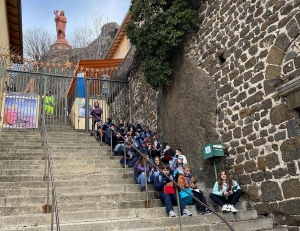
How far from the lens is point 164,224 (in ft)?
16.7

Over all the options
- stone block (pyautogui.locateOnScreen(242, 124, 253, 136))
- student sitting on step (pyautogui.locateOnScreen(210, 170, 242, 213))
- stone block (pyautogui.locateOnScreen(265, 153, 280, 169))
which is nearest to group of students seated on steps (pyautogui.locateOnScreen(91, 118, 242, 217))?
student sitting on step (pyautogui.locateOnScreen(210, 170, 242, 213))

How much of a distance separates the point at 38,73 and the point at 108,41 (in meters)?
16.8

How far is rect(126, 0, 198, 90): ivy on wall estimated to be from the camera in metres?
8.16

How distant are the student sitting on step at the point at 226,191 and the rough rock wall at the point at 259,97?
0.27m

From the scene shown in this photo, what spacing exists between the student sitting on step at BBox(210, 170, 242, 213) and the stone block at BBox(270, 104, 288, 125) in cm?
140

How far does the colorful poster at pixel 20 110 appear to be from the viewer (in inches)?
489

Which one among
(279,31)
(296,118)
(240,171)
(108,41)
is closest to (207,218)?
(240,171)

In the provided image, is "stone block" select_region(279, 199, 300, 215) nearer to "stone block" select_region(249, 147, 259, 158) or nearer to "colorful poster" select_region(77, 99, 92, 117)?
"stone block" select_region(249, 147, 259, 158)

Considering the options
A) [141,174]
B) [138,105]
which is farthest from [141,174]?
[138,105]

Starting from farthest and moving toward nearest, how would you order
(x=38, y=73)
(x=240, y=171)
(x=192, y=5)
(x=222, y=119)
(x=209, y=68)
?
(x=38, y=73), (x=192, y=5), (x=209, y=68), (x=222, y=119), (x=240, y=171)

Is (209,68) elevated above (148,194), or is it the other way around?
(209,68)

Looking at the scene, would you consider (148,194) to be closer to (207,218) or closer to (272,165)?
(207,218)

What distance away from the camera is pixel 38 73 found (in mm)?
11789

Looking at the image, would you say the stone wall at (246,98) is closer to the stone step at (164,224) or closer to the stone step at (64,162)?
the stone step at (164,224)
